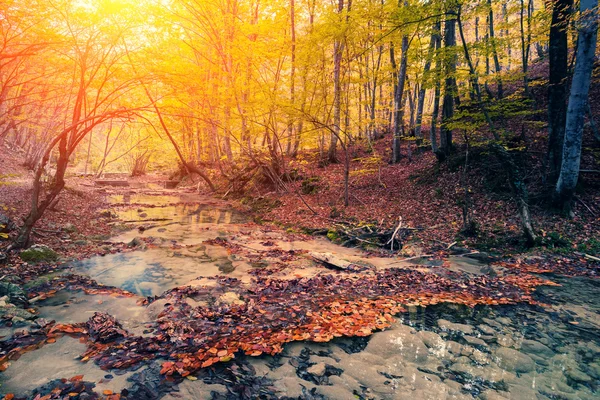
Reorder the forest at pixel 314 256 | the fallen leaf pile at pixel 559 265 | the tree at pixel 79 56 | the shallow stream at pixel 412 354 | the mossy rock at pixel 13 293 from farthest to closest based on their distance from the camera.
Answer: the tree at pixel 79 56 → the fallen leaf pile at pixel 559 265 → the mossy rock at pixel 13 293 → the forest at pixel 314 256 → the shallow stream at pixel 412 354

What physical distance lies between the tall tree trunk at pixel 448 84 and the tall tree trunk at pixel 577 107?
138 inches

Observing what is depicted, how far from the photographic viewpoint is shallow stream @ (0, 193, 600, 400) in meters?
3.48

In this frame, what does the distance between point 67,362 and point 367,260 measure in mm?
7157

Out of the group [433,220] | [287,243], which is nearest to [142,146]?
[287,243]

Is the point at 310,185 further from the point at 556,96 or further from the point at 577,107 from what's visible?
the point at 577,107

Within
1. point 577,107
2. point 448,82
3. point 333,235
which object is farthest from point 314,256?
point 448,82

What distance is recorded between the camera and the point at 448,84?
562 inches

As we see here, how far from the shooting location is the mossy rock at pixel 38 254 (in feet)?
24.6

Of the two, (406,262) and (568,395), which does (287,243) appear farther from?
(568,395)

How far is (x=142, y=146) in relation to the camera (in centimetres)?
3691

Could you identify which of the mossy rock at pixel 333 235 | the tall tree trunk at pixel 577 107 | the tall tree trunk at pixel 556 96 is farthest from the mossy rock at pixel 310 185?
the tall tree trunk at pixel 577 107

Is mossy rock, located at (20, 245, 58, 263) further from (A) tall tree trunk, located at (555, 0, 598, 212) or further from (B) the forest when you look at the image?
(A) tall tree trunk, located at (555, 0, 598, 212)

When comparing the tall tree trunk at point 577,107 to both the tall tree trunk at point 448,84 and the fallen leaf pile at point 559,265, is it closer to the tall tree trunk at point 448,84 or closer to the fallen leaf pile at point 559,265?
the fallen leaf pile at point 559,265

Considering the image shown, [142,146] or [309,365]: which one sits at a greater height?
[142,146]
